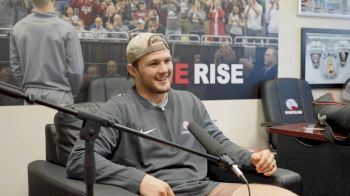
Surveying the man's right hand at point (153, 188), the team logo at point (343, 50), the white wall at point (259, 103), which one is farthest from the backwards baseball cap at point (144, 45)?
the team logo at point (343, 50)

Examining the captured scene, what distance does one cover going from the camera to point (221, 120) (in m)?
3.37

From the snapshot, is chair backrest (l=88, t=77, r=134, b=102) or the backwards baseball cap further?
chair backrest (l=88, t=77, r=134, b=102)

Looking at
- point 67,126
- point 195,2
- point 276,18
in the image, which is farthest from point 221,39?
point 67,126

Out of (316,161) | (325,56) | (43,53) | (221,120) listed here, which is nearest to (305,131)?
(316,161)

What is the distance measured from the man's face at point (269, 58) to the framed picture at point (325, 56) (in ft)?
1.05

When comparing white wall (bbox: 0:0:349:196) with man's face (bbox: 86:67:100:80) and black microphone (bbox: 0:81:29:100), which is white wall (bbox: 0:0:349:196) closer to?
man's face (bbox: 86:67:100:80)

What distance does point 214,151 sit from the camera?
1271 mm

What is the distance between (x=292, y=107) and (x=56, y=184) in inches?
89.3

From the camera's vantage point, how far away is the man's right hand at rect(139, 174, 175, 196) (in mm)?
1500

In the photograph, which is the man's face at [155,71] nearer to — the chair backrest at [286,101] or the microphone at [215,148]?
the microphone at [215,148]

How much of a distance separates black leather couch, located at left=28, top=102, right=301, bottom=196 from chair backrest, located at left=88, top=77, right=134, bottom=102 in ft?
1.41

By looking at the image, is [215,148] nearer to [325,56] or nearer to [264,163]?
[264,163]

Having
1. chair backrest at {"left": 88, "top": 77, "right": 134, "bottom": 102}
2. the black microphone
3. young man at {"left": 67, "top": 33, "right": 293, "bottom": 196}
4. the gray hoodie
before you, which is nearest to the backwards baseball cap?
young man at {"left": 67, "top": 33, "right": 293, "bottom": 196}

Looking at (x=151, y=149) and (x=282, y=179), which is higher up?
(x=151, y=149)
